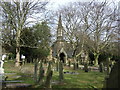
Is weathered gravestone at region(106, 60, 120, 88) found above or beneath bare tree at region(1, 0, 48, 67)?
beneath

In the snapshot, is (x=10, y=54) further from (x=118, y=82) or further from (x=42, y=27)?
(x=118, y=82)

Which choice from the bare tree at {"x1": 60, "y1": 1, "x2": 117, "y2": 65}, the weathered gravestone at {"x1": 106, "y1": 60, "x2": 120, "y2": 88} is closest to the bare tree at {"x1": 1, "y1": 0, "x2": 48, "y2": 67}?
the bare tree at {"x1": 60, "y1": 1, "x2": 117, "y2": 65}

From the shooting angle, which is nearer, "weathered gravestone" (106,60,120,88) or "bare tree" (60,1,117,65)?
"weathered gravestone" (106,60,120,88)

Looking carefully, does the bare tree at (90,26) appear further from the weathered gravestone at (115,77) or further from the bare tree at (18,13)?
the weathered gravestone at (115,77)

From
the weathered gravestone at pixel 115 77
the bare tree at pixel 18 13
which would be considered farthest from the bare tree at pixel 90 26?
the weathered gravestone at pixel 115 77

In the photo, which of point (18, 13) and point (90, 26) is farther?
point (90, 26)

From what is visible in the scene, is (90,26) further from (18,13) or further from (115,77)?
(115,77)

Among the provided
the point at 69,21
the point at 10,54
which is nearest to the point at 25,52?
the point at 10,54

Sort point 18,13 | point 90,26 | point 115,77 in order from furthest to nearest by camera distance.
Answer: point 90,26
point 18,13
point 115,77

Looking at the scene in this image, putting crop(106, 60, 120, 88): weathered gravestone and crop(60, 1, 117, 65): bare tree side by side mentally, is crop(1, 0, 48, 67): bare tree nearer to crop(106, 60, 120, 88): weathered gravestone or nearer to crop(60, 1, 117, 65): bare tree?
crop(60, 1, 117, 65): bare tree

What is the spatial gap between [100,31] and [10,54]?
10.6 meters

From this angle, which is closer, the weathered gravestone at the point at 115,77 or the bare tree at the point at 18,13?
the weathered gravestone at the point at 115,77

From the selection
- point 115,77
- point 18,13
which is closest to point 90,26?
point 18,13

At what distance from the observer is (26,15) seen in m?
12.6
